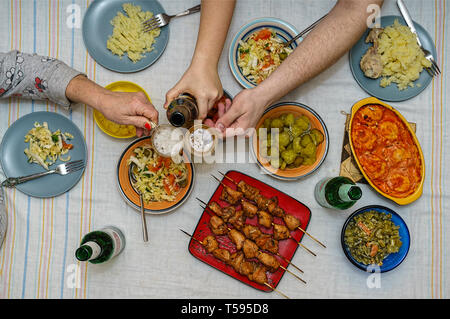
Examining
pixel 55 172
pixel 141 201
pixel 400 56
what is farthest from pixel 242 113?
pixel 55 172

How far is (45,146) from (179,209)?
32.7 inches

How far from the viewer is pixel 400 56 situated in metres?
1.65

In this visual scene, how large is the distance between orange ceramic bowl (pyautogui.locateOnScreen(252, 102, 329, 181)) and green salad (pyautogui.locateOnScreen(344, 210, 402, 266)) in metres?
0.39

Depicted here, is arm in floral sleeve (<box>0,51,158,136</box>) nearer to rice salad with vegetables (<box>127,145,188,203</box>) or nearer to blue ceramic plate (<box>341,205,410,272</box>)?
rice salad with vegetables (<box>127,145,188,203</box>)

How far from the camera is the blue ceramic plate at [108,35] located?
1694mm

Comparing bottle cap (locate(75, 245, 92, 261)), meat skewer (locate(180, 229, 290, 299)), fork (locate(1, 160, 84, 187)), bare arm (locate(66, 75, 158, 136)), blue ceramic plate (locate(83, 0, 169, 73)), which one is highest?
blue ceramic plate (locate(83, 0, 169, 73))

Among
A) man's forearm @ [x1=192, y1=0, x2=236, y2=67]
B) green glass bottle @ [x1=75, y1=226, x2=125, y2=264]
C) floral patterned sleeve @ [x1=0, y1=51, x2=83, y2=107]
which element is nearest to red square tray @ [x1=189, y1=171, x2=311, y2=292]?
green glass bottle @ [x1=75, y1=226, x2=125, y2=264]

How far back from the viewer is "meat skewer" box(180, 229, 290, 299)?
1647mm

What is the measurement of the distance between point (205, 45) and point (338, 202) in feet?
3.60

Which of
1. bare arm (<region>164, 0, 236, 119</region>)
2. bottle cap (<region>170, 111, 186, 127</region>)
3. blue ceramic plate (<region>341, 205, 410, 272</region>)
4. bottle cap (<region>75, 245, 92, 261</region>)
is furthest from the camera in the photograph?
blue ceramic plate (<region>341, 205, 410, 272</region>)

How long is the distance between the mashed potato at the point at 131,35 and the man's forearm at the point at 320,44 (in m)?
0.71

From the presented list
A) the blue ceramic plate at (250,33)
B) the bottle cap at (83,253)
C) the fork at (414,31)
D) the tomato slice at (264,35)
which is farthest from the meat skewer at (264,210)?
the fork at (414,31)

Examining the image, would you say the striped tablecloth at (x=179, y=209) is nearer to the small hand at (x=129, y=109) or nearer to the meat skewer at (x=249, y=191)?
the meat skewer at (x=249, y=191)

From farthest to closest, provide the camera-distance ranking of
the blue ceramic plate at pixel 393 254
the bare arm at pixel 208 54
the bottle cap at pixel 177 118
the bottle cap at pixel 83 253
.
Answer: the blue ceramic plate at pixel 393 254 → the bare arm at pixel 208 54 → the bottle cap at pixel 83 253 → the bottle cap at pixel 177 118
